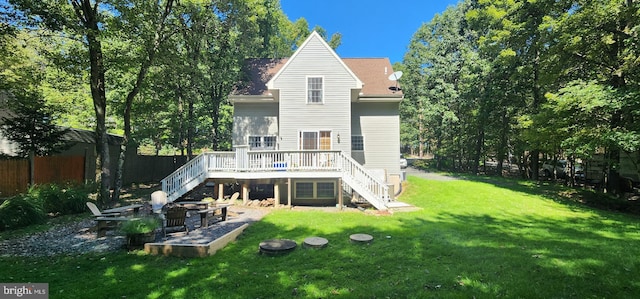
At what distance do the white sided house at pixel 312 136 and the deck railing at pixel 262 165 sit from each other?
1.7 inches

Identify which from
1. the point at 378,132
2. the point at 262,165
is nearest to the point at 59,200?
Result: the point at 262,165

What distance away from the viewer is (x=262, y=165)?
13.5 m

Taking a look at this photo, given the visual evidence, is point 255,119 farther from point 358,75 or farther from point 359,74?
point 359,74

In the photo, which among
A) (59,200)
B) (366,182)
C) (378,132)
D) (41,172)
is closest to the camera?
(59,200)

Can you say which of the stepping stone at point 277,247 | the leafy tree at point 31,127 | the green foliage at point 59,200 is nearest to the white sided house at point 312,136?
the green foliage at point 59,200

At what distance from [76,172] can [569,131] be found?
2573 cm

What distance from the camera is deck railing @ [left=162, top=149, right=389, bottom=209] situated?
13.0 m

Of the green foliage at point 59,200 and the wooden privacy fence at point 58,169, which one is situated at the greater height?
the wooden privacy fence at point 58,169

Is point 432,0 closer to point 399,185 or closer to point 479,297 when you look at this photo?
point 399,185

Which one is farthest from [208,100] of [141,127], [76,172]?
[76,172]

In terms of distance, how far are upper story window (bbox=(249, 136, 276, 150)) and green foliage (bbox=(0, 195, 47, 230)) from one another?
9.47 m

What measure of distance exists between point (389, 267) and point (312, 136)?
1053 cm

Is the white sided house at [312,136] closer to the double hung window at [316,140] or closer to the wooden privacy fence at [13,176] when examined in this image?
the double hung window at [316,140]

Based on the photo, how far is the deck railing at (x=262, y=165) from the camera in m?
13.0
